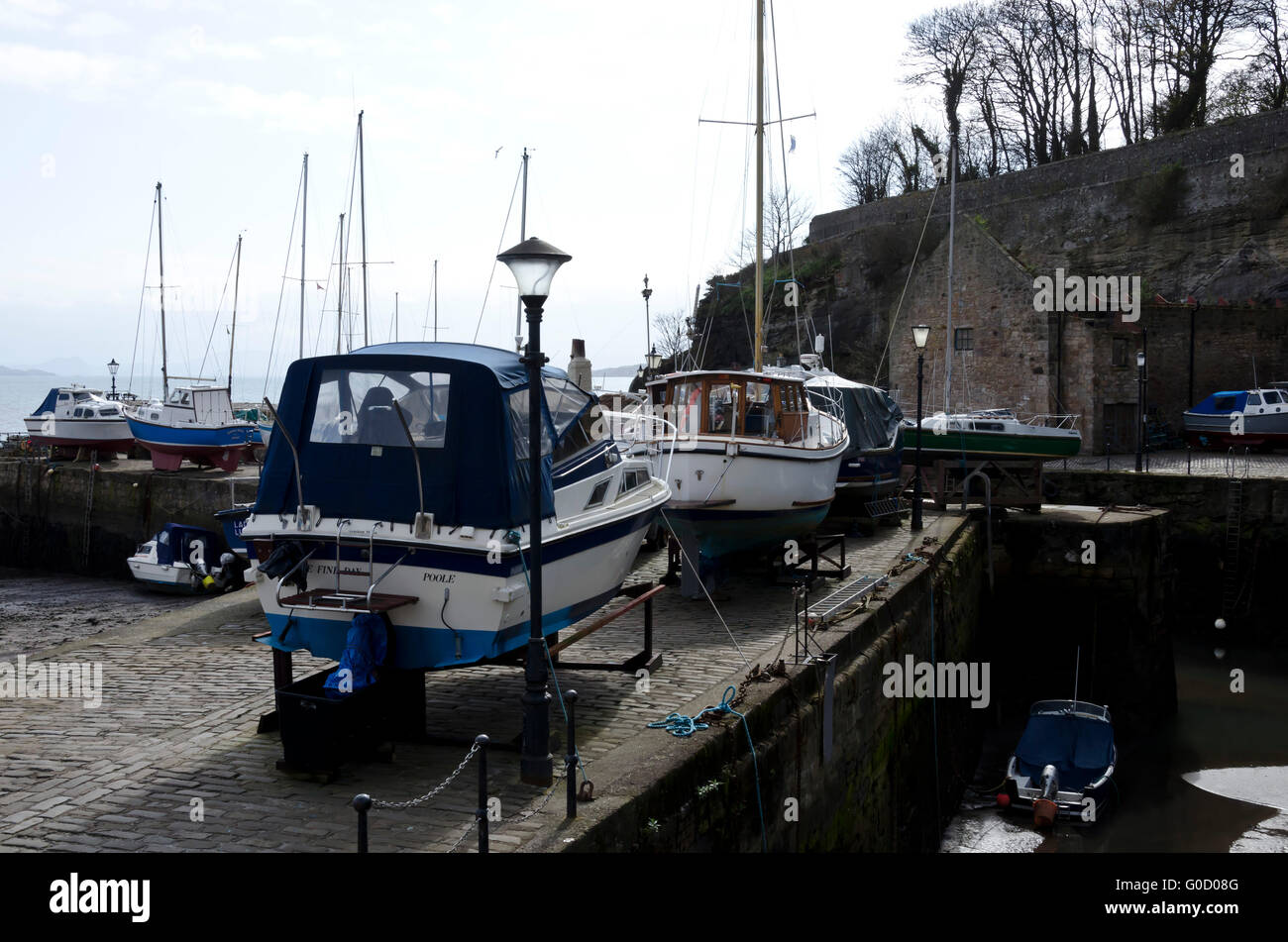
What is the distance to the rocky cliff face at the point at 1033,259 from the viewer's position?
110 ft

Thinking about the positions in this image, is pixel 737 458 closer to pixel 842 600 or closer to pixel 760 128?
pixel 842 600

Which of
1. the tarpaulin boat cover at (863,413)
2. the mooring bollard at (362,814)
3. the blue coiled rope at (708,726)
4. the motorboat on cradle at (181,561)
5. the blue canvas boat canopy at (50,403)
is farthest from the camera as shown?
the blue canvas boat canopy at (50,403)

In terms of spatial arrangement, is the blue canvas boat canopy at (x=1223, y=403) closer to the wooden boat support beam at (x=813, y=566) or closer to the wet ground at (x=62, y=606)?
the wooden boat support beam at (x=813, y=566)

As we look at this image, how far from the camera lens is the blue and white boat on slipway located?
7.33 meters

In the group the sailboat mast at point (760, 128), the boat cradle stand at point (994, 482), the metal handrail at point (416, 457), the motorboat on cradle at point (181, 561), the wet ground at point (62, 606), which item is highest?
the sailboat mast at point (760, 128)

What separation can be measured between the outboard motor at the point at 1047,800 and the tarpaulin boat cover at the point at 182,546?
63.2 feet

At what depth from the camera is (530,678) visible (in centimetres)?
681

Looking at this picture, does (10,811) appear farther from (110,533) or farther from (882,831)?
(110,533)

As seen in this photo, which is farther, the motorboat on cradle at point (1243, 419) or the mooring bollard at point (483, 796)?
the motorboat on cradle at point (1243, 419)

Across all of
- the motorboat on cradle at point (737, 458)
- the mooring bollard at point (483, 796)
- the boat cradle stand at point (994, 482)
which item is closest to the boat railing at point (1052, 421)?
the boat cradle stand at point (994, 482)

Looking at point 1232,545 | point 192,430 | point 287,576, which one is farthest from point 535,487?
point 192,430
